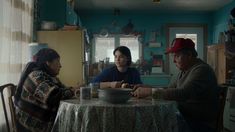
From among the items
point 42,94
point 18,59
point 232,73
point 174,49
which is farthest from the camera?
point 232,73

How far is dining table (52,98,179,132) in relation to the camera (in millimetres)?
1988

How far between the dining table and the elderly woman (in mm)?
399

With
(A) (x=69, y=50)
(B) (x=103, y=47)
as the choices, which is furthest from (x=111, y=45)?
(A) (x=69, y=50)

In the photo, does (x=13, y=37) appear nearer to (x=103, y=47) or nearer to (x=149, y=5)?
(x=149, y=5)

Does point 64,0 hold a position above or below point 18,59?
above

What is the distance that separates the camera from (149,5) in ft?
23.9

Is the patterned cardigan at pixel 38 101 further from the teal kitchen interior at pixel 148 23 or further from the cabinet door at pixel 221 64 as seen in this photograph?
the teal kitchen interior at pixel 148 23

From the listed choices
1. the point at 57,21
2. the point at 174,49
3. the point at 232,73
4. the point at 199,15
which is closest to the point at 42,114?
the point at 174,49

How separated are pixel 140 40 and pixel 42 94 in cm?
585

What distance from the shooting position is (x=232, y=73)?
5.47 m

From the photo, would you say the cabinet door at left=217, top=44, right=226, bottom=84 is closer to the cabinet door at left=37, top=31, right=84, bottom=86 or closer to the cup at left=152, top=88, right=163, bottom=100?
the cabinet door at left=37, top=31, right=84, bottom=86

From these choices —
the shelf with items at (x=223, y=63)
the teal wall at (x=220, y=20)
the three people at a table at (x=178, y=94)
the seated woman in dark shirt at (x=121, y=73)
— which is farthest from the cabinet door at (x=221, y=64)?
the three people at a table at (x=178, y=94)

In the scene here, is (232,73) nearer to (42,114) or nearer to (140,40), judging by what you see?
(140,40)

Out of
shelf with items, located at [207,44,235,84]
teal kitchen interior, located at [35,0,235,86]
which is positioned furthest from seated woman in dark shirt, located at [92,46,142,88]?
teal kitchen interior, located at [35,0,235,86]
